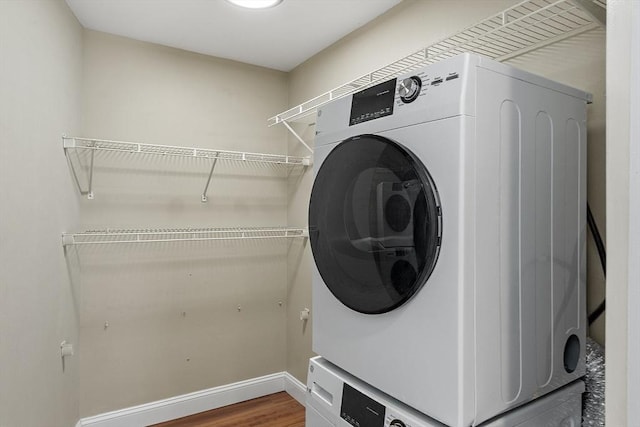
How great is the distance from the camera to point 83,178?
2.42 m

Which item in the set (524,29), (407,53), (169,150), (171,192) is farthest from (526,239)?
(171,192)

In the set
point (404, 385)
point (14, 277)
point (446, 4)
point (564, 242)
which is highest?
point (446, 4)

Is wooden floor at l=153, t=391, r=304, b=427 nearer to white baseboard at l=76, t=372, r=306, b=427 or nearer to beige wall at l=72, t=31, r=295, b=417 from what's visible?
white baseboard at l=76, t=372, r=306, b=427

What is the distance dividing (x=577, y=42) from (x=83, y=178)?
2.60m

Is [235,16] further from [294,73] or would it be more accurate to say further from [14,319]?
[14,319]

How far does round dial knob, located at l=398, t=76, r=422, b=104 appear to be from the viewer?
3.62 feet

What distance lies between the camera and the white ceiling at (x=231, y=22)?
6.97ft

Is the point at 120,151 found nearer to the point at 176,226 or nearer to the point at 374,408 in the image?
the point at 176,226

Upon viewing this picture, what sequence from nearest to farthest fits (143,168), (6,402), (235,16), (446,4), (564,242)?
(564,242), (6,402), (446,4), (235,16), (143,168)

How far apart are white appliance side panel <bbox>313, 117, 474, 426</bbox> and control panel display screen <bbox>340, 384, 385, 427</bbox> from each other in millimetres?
58

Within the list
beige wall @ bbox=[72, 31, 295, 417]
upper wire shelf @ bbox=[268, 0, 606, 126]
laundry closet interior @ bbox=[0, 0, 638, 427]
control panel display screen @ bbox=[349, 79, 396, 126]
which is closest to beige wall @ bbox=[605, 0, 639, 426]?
control panel display screen @ bbox=[349, 79, 396, 126]

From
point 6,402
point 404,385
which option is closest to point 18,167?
point 6,402

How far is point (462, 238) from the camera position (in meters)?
0.98

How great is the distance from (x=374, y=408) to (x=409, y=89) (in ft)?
3.10
